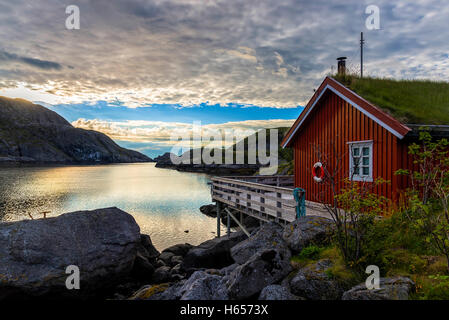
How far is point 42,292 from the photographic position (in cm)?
795

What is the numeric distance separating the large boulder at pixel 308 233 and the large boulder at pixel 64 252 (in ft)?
20.7

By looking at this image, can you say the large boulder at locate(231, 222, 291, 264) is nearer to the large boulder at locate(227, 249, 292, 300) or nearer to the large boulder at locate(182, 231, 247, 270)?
the large boulder at locate(227, 249, 292, 300)

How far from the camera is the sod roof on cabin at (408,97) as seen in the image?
10587 mm

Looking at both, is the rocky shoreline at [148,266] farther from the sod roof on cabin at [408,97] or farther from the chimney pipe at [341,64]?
the chimney pipe at [341,64]

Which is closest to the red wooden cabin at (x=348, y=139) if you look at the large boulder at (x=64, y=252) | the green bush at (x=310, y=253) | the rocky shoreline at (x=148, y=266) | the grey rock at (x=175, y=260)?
the green bush at (x=310, y=253)

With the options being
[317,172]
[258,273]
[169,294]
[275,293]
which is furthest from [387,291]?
[317,172]

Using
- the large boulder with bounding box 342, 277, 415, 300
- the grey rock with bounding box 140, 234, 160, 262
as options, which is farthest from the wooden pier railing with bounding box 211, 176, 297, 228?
the grey rock with bounding box 140, 234, 160, 262

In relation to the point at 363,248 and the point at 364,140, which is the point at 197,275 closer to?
the point at 363,248

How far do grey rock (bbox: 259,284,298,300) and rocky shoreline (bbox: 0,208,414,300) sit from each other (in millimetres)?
19

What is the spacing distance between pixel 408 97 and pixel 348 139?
4.86 metres

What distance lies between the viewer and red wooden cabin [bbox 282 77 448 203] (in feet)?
28.5

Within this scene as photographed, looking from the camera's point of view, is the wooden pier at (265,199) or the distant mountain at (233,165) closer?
the wooden pier at (265,199)
